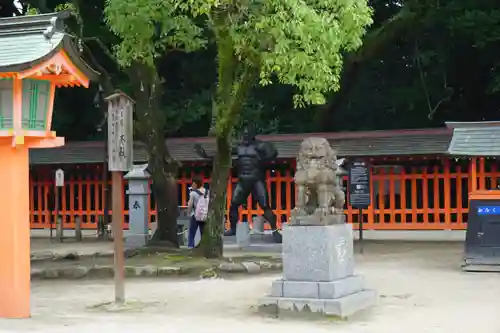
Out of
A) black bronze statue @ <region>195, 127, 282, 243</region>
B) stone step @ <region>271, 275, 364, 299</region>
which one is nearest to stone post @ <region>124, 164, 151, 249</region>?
black bronze statue @ <region>195, 127, 282, 243</region>

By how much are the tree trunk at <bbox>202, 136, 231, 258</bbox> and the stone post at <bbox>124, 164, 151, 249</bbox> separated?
16.8 feet

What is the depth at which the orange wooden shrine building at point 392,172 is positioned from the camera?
23531 mm

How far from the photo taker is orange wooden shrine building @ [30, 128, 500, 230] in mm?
23531

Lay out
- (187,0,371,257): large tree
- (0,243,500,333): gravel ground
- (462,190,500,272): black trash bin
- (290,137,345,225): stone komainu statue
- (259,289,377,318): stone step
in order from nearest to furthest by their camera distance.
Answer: (0,243,500,333): gravel ground, (259,289,377,318): stone step, (290,137,345,225): stone komainu statue, (187,0,371,257): large tree, (462,190,500,272): black trash bin

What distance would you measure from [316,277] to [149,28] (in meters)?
8.05

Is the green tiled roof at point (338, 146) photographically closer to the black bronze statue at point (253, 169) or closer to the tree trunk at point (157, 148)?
the black bronze statue at point (253, 169)

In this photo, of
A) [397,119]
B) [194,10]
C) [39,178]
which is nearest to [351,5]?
[194,10]

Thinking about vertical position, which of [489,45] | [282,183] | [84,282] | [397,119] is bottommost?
[84,282]

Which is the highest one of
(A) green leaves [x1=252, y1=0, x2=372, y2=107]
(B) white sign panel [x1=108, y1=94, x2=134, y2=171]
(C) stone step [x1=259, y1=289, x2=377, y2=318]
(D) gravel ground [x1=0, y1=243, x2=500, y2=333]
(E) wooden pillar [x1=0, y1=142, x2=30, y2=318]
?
(A) green leaves [x1=252, y1=0, x2=372, y2=107]

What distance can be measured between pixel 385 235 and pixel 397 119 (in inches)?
254

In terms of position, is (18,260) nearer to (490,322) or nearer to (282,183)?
(490,322)

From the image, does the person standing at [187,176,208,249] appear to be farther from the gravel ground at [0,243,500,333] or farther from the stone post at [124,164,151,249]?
the gravel ground at [0,243,500,333]

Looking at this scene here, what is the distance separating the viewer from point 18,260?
10.8m

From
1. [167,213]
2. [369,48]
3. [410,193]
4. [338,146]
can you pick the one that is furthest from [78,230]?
[369,48]
